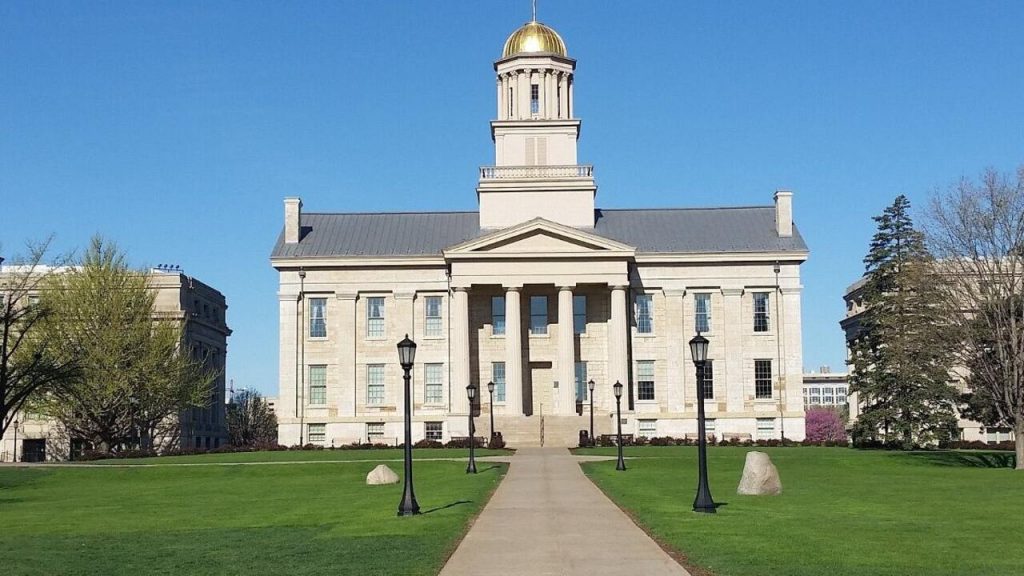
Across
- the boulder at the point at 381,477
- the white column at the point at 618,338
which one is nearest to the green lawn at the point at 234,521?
the boulder at the point at 381,477

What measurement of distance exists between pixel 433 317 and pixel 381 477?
38.6m

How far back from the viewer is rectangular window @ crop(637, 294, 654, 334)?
75.9 metres

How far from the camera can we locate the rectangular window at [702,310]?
76125mm

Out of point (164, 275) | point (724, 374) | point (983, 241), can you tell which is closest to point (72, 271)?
point (164, 275)

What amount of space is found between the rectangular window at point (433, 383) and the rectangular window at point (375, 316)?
12.3 ft

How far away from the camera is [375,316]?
76.8 meters

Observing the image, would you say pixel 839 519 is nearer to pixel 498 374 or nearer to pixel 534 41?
pixel 498 374

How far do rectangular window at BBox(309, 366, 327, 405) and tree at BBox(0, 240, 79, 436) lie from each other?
14632 millimetres

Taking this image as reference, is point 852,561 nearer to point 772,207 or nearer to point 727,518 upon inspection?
point 727,518

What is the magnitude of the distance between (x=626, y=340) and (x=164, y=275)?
35.9 m

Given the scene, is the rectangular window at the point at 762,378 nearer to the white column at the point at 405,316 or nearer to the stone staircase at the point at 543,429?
the stone staircase at the point at 543,429

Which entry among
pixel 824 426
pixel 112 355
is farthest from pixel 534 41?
pixel 824 426

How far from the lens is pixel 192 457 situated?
58375mm

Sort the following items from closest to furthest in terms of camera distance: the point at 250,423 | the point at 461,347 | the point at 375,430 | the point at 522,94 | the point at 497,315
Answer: the point at 461,347 < the point at 497,315 < the point at 375,430 < the point at 522,94 < the point at 250,423
